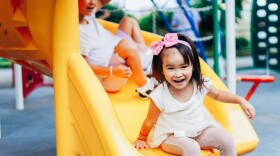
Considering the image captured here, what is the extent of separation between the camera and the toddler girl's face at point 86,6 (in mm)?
2615

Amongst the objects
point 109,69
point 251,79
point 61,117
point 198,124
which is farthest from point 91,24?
point 251,79

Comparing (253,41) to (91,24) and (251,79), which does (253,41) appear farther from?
(91,24)

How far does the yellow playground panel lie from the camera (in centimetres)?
194

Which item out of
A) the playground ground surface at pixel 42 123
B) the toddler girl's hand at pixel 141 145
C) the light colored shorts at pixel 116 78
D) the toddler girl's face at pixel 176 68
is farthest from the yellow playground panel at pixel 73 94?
the playground ground surface at pixel 42 123

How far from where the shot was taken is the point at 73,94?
6.97ft

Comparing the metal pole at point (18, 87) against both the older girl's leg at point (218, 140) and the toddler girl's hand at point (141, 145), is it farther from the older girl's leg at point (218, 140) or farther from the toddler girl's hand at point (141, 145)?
the older girl's leg at point (218, 140)

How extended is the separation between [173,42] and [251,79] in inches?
64.8

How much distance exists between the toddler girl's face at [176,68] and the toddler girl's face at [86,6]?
2.35 ft

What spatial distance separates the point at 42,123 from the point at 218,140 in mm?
2002

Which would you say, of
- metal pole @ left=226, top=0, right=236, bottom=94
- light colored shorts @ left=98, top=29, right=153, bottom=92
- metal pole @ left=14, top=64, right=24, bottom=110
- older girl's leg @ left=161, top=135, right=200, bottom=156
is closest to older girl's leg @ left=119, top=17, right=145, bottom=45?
light colored shorts @ left=98, top=29, right=153, bottom=92

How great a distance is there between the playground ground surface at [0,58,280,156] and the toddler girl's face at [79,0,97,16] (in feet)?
2.65

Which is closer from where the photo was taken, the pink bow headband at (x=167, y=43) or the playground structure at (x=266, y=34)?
the pink bow headband at (x=167, y=43)

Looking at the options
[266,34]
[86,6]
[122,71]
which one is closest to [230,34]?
[122,71]

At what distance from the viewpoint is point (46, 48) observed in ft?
7.58
